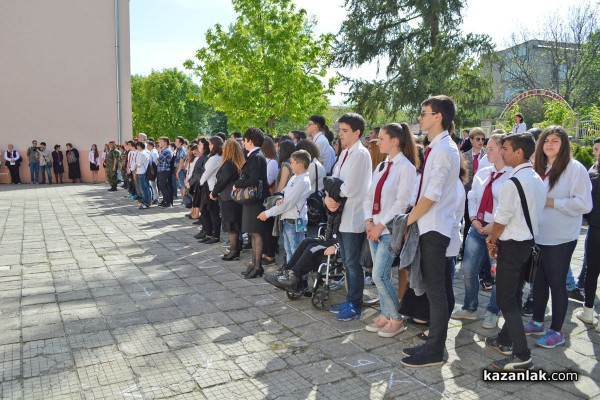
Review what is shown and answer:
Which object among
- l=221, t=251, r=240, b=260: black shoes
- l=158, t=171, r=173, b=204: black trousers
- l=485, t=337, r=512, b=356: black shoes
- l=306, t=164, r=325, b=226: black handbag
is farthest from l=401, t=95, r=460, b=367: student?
l=158, t=171, r=173, b=204: black trousers

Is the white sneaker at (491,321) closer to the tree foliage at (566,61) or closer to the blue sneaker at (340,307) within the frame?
the blue sneaker at (340,307)

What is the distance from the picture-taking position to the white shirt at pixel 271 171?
24.3ft

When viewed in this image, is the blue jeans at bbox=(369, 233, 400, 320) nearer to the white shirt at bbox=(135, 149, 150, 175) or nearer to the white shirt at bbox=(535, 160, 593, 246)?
the white shirt at bbox=(535, 160, 593, 246)

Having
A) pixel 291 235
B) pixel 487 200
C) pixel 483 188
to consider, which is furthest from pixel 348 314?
pixel 483 188

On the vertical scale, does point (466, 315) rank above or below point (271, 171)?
below

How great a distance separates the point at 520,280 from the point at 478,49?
813 inches

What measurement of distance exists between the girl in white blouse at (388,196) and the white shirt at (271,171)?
10.5 feet

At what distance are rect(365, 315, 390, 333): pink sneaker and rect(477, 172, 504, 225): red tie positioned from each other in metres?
1.38

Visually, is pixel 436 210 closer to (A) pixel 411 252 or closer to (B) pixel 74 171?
(A) pixel 411 252

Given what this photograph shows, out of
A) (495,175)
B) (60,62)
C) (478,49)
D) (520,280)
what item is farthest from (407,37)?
(520,280)

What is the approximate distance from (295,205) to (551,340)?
3.04 metres

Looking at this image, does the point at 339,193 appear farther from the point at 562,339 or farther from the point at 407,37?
the point at 407,37

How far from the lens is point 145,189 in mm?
13305

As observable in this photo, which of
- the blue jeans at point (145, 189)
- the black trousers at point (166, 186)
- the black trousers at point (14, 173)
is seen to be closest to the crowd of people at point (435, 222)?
the black trousers at point (166, 186)
